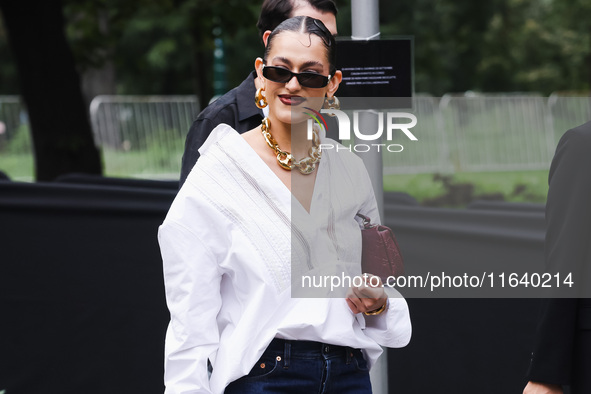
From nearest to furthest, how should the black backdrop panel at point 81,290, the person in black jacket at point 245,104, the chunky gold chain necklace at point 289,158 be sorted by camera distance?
1. the chunky gold chain necklace at point 289,158
2. the person in black jacket at point 245,104
3. the black backdrop panel at point 81,290

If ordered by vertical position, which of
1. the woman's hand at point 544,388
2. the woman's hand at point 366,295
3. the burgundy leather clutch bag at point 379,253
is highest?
the burgundy leather clutch bag at point 379,253

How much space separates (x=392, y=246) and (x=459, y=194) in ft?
35.3

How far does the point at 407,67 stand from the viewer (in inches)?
115

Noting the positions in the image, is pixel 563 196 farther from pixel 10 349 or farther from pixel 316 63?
pixel 10 349

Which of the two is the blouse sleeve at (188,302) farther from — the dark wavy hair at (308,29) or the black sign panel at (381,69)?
the black sign panel at (381,69)

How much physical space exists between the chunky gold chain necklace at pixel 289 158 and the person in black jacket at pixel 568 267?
1.92 ft

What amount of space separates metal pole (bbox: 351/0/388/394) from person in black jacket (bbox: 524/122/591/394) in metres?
0.82

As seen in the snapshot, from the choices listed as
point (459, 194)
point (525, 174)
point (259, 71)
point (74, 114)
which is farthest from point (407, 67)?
point (525, 174)

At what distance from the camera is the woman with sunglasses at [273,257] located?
1.95 m

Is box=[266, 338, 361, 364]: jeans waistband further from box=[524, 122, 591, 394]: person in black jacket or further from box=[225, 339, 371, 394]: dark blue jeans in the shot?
box=[524, 122, 591, 394]: person in black jacket

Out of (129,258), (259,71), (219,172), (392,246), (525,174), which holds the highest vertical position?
(259,71)

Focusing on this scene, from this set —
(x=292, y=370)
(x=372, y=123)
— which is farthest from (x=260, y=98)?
(x=372, y=123)

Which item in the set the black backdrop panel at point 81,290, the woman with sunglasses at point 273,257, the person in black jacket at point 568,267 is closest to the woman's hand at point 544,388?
the person in black jacket at point 568,267

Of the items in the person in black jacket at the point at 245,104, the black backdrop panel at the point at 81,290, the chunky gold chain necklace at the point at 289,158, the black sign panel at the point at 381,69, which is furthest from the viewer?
the black backdrop panel at the point at 81,290
